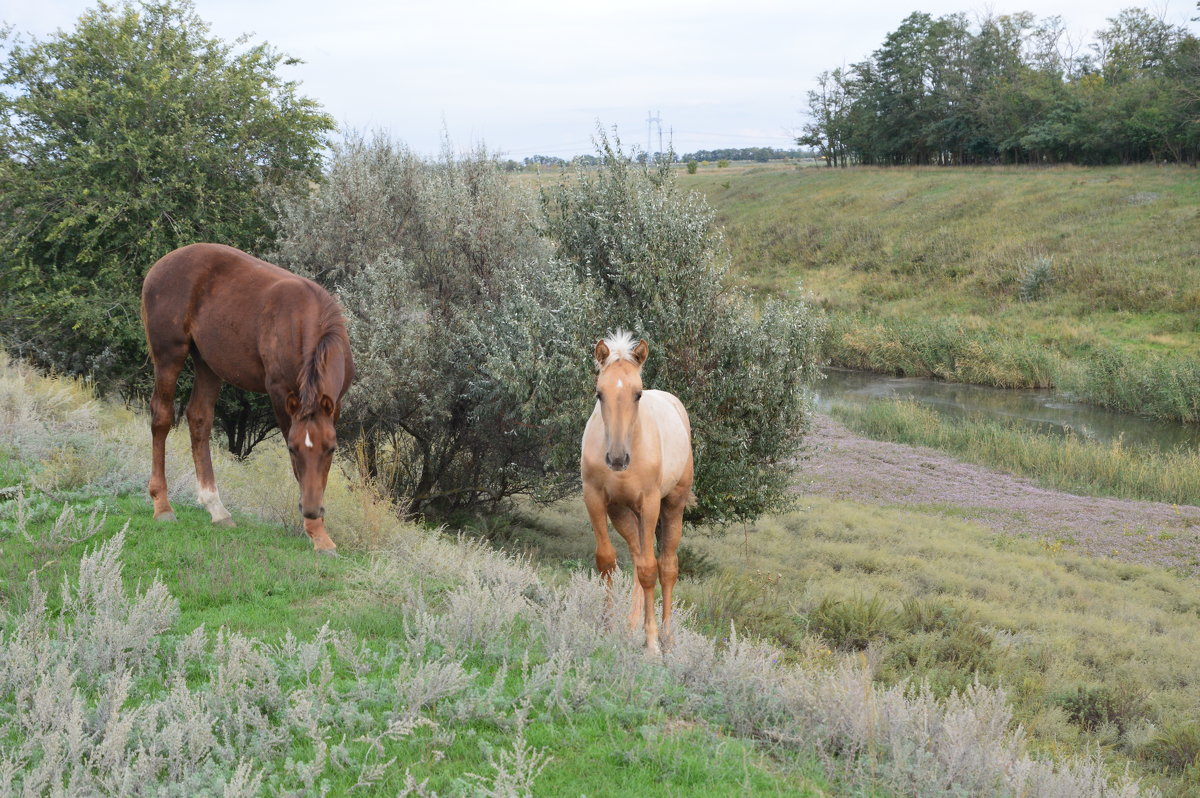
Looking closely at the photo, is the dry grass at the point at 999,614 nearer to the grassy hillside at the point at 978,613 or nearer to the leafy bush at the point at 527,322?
the grassy hillside at the point at 978,613

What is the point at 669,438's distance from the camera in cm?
744

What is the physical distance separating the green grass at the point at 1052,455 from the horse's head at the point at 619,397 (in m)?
17.4

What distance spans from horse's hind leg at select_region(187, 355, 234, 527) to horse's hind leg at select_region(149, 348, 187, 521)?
0.76 feet

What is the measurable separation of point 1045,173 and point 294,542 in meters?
67.8

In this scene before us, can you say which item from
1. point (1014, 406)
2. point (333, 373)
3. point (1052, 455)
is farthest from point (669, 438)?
point (1014, 406)

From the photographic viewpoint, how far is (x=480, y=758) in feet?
14.6

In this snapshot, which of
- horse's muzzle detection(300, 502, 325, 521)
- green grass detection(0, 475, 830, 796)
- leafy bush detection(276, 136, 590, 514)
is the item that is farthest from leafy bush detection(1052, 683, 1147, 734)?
horse's muzzle detection(300, 502, 325, 521)

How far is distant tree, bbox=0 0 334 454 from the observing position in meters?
13.3

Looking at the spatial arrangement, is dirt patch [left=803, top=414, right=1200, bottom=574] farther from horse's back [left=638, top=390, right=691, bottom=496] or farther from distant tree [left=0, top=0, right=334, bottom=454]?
distant tree [left=0, top=0, right=334, bottom=454]

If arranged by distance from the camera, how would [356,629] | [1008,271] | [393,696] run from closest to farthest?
1. [393,696]
2. [356,629]
3. [1008,271]

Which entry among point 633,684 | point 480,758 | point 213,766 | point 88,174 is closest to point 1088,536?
point 633,684

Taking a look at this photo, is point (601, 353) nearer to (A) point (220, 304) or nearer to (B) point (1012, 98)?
(A) point (220, 304)

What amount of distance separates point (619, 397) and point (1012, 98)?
7778cm


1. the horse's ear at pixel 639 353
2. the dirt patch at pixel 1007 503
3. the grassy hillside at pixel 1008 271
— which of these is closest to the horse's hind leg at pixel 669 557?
the horse's ear at pixel 639 353
